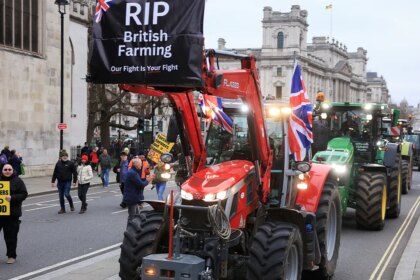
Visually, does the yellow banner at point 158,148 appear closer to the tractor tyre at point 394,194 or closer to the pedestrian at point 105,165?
the tractor tyre at point 394,194

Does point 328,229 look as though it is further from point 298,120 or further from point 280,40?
point 280,40

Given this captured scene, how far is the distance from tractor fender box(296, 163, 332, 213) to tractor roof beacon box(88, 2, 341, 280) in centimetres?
3

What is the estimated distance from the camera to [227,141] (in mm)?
8398

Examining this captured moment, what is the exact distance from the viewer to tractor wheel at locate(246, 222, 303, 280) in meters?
6.52

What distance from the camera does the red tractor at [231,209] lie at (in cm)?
641

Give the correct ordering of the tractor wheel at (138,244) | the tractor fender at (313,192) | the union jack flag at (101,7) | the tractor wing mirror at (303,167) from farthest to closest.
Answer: the tractor fender at (313,192) < the tractor wing mirror at (303,167) < the tractor wheel at (138,244) < the union jack flag at (101,7)

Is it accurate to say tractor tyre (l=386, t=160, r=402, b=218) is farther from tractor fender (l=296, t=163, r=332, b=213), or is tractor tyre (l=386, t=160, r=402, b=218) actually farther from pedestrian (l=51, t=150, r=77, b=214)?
pedestrian (l=51, t=150, r=77, b=214)

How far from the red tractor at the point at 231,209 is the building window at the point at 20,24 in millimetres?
22624

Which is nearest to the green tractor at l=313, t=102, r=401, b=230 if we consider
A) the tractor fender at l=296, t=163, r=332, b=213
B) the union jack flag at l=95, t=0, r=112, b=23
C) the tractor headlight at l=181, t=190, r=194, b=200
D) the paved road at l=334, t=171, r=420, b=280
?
the paved road at l=334, t=171, r=420, b=280

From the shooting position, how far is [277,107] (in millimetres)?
8305

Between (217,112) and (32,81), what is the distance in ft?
76.7

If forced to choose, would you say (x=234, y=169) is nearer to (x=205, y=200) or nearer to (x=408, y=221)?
(x=205, y=200)

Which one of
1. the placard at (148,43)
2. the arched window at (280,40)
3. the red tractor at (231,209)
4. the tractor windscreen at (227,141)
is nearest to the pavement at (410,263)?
the red tractor at (231,209)

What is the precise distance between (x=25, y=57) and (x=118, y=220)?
16193mm
